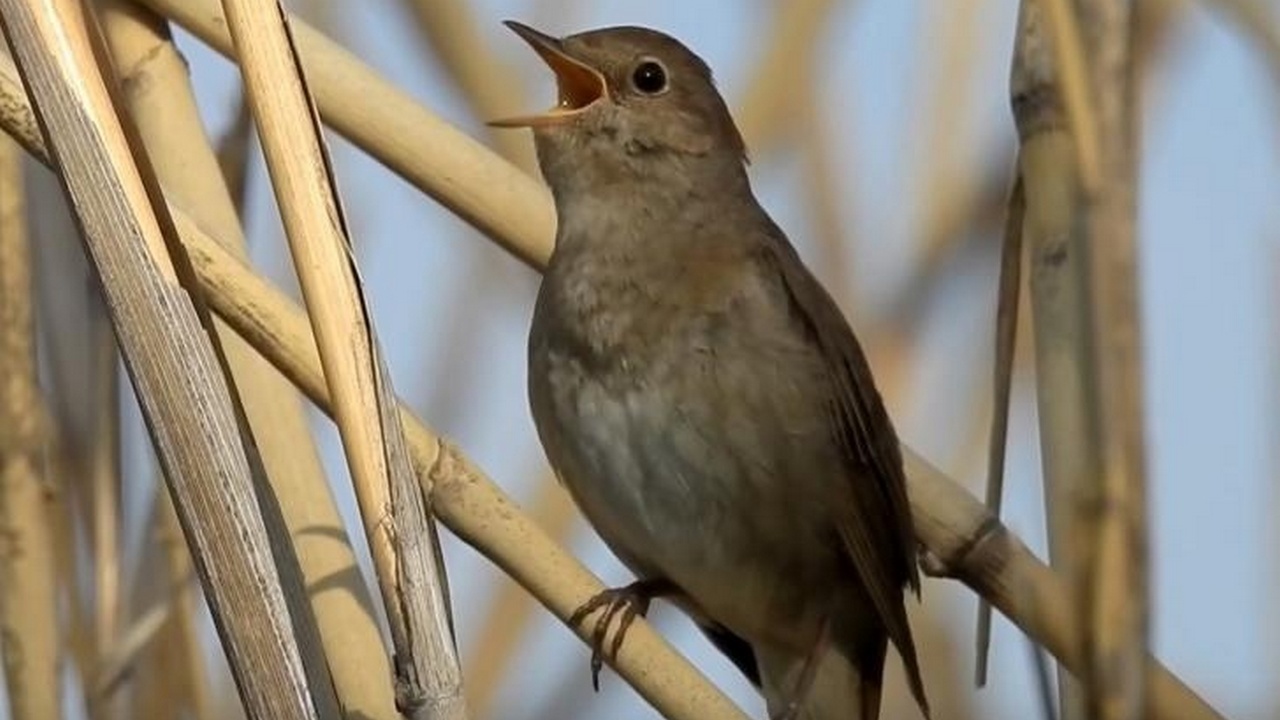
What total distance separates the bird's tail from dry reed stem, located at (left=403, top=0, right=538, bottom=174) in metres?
0.73

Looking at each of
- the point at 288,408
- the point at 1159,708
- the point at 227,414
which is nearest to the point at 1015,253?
the point at 1159,708

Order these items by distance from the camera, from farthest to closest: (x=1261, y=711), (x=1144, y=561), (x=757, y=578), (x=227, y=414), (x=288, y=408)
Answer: (x=757, y=578) → (x=288, y=408) → (x=1261, y=711) → (x=227, y=414) → (x=1144, y=561)

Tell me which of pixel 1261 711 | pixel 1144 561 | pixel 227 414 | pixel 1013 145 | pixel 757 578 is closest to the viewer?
pixel 1144 561

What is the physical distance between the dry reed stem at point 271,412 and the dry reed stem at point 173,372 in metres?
0.26

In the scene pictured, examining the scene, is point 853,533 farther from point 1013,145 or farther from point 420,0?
point 420,0

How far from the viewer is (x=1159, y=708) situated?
1.66 metres

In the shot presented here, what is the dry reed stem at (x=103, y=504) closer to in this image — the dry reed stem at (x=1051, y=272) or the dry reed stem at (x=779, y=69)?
the dry reed stem at (x=779, y=69)

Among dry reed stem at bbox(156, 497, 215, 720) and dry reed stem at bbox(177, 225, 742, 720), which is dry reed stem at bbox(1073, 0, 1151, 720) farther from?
dry reed stem at bbox(156, 497, 215, 720)

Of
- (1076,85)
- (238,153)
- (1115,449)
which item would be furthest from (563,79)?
(1115,449)

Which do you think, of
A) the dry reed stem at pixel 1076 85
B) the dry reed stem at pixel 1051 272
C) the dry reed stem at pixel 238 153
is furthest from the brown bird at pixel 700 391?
the dry reed stem at pixel 1076 85

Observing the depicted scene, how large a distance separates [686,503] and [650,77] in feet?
1.66

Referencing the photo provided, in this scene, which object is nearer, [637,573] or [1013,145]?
[1013,145]

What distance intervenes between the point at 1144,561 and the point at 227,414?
0.55m

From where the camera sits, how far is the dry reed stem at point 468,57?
7.55ft
